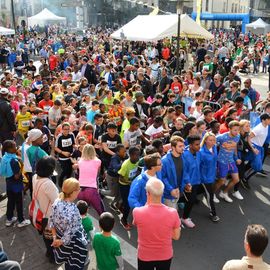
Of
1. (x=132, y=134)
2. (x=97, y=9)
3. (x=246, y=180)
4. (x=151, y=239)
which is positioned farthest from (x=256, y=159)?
(x=97, y=9)

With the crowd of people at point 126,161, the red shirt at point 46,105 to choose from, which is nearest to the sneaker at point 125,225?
the crowd of people at point 126,161

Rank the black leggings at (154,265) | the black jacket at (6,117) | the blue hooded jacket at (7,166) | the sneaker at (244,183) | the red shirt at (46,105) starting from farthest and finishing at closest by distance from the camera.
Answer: the red shirt at (46,105), the black jacket at (6,117), the sneaker at (244,183), the blue hooded jacket at (7,166), the black leggings at (154,265)

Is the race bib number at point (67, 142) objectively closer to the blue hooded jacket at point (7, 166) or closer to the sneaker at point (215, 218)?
the blue hooded jacket at point (7, 166)

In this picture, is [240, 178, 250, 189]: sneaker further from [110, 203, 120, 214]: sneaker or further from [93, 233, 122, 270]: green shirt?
[93, 233, 122, 270]: green shirt

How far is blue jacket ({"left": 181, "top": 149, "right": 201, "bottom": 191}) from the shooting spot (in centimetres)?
528

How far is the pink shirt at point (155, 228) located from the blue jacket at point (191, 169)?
1804 mm

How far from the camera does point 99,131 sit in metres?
7.42


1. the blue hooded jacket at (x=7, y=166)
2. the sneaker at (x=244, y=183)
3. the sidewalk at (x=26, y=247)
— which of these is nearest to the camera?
the sidewalk at (x=26, y=247)

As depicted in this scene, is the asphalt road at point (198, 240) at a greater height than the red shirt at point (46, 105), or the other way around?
the red shirt at point (46, 105)

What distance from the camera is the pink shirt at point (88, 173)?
204 inches

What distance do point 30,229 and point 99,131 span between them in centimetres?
256

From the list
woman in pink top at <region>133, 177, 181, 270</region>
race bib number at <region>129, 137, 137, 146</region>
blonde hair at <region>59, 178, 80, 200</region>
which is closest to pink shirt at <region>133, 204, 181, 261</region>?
woman in pink top at <region>133, 177, 181, 270</region>

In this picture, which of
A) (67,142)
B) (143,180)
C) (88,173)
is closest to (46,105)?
(67,142)

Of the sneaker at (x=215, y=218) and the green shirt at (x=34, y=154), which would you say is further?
the sneaker at (x=215, y=218)
